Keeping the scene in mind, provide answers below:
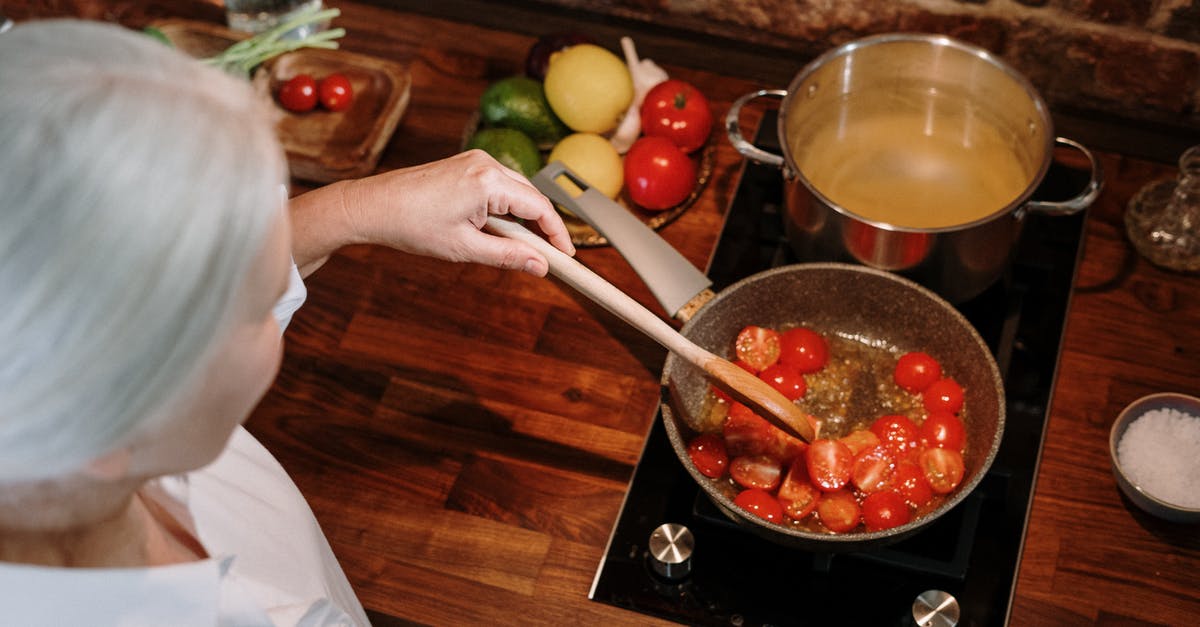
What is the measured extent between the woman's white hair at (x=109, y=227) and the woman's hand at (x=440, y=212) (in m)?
0.39

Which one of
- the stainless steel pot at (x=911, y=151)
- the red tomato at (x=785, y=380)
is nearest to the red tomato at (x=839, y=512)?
the red tomato at (x=785, y=380)

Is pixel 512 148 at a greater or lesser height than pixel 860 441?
greater

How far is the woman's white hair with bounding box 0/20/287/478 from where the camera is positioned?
41cm

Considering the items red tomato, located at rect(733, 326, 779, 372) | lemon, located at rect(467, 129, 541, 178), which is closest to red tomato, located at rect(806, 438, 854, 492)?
red tomato, located at rect(733, 326, 779, 372)

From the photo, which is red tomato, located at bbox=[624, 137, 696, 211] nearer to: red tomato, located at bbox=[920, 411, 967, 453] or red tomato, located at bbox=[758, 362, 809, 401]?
red tomato, located at bbox=[758, 362, 809, 401]

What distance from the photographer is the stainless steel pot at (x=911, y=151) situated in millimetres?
969

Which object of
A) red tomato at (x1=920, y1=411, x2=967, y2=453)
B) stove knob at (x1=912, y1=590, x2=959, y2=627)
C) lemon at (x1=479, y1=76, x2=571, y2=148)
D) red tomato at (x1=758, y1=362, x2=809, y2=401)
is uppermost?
lemon at (x1=479, y1=76, x2=571, y2=148)

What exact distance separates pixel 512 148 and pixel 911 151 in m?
0.44

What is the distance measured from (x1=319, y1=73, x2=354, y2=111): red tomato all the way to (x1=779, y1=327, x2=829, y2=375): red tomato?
619 mm

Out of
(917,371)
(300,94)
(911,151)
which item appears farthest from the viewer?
(300,94)

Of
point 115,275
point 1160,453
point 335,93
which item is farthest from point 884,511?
point 335,93

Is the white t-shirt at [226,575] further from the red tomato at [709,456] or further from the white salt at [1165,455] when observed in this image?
the white salt at [1165,455]

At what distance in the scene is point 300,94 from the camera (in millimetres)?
1230

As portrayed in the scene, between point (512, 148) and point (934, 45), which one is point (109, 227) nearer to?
point (512, 148)
